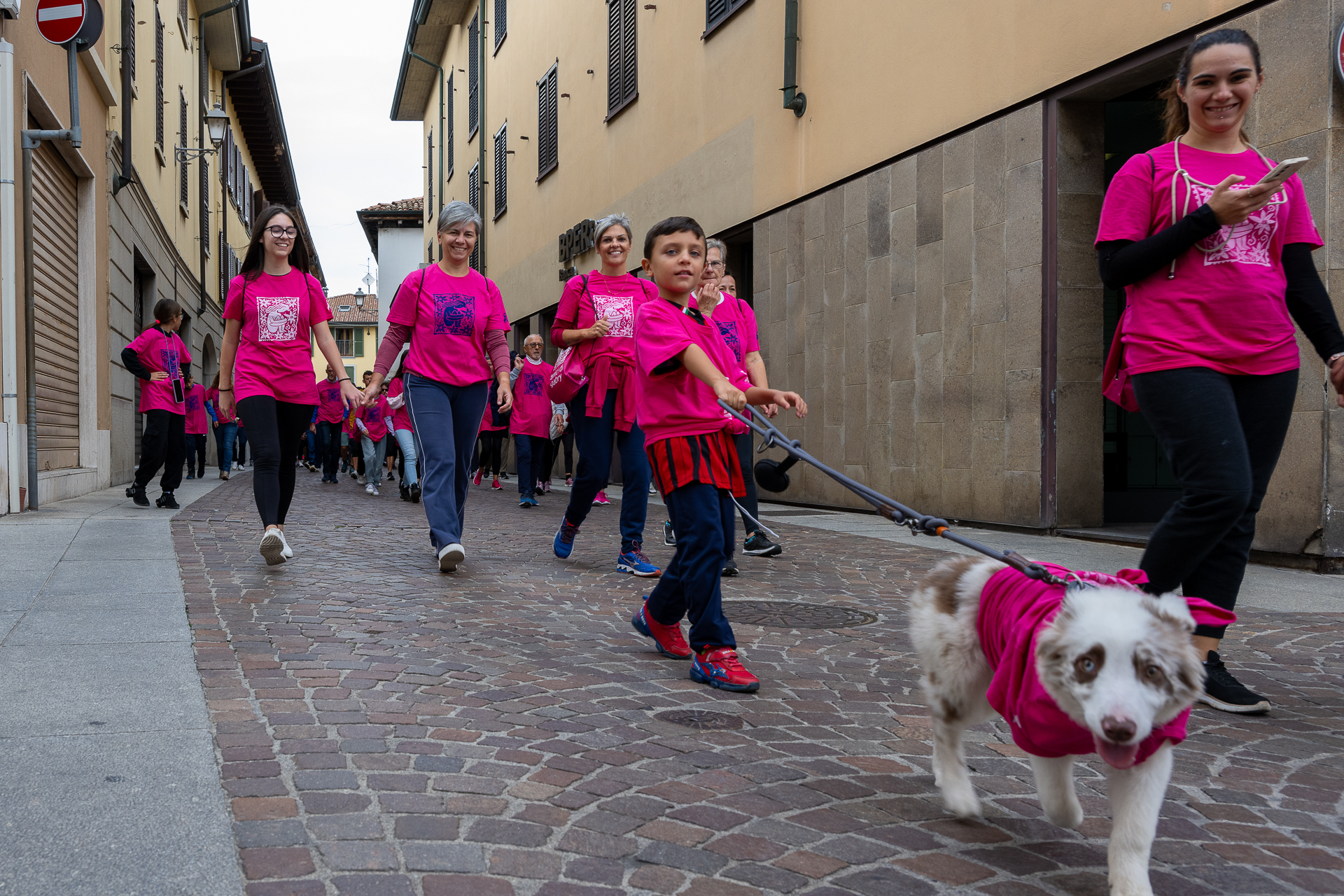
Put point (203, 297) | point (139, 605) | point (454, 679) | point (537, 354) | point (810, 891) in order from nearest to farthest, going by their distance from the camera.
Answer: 1. point (810, 891)
2. point (454, 679)
3. point (139, 605)
4. point (537, 354)
5. point (203, 297)

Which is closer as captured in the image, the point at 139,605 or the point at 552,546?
the point at 139,605

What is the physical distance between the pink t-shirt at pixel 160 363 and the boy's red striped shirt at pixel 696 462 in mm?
7921

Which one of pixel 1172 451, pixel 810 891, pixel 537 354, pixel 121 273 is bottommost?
pixel 810 891

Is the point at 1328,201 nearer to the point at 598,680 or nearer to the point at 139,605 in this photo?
the point at 598,680

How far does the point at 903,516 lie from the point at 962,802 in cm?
70

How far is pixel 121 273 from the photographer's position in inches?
600

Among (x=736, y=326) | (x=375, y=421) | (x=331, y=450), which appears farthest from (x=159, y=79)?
(x=736, y=326)

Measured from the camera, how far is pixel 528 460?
1339 cm

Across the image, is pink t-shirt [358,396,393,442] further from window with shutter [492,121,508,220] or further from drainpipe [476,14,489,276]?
drainpipe [476,14,489,276]

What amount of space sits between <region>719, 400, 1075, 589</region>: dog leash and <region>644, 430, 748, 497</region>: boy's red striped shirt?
16cm

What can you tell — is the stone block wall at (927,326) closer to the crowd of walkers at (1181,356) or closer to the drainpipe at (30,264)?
the crowd of walkers at (1181,356)

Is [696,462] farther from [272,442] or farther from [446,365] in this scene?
[272,442]

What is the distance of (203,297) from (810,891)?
26563 mm

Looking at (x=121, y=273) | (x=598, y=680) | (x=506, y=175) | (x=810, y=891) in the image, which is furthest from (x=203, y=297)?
(x=810, y=891)
